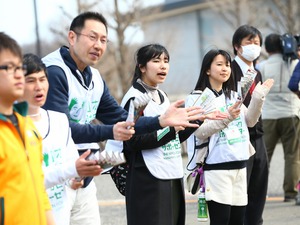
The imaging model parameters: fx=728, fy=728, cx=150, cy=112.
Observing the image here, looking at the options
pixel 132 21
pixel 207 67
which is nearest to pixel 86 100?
pixel 207 67

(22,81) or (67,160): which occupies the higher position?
(22,81)

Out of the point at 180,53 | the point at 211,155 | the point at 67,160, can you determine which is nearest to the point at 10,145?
the point at 67,160

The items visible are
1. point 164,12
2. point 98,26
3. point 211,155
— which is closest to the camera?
point 98,26

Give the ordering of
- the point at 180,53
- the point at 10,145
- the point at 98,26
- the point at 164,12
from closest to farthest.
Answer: the point at 10,145
the point at 98,26
the point at 164,12
the point at 180,53

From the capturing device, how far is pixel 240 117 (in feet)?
20.3

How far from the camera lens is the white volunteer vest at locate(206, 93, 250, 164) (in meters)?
5.95

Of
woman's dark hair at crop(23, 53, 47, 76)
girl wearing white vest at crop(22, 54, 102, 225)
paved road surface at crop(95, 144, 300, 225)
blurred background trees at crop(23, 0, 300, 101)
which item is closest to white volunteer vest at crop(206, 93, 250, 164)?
paved road surface at crop(95, 144, 300, 225)

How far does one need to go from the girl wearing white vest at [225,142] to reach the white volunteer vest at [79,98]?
119 cm

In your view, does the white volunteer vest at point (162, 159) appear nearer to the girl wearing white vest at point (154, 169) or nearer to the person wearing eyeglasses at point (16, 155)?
→ the girl wearing white vest at point (154, 169)

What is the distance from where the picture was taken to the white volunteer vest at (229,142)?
5.95 meters

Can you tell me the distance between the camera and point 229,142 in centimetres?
600

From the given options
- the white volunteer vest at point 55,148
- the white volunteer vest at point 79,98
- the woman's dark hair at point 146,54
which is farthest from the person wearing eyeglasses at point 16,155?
the woman's dark hair at point 146,54

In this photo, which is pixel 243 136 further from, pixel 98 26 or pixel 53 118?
pixel 53 118

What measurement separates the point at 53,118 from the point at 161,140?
3.79 ft
